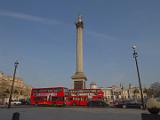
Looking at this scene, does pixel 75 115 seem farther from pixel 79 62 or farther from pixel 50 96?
pixel 79 62

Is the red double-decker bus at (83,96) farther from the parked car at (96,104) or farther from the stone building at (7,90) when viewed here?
the stone building at (7,90)

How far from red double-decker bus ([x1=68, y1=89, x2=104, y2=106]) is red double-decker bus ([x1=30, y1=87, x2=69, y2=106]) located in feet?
6.11

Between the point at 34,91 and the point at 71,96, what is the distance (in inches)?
305

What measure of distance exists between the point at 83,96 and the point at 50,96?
6976 millimetres

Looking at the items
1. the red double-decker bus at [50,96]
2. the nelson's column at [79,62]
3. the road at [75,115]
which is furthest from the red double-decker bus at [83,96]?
the road at [75,115]

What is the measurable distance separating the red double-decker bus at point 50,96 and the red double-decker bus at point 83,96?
1862 millimetres

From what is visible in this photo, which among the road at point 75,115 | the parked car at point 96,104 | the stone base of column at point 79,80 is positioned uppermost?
the stone base of column at point 79,80

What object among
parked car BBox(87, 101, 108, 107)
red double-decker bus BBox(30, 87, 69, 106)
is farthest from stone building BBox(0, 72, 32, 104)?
parked car BBox(87, 101, 108, 107)

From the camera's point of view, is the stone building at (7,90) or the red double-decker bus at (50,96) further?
the stone building at (7,90)

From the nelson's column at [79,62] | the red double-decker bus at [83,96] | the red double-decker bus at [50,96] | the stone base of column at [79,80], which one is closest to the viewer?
the red double-decker bus at [50,96]

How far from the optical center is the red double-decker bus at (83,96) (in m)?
49.3

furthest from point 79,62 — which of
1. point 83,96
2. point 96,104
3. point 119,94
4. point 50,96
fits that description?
point 119,94

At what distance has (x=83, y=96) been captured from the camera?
165 feet

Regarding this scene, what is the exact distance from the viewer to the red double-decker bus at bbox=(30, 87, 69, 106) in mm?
47062
